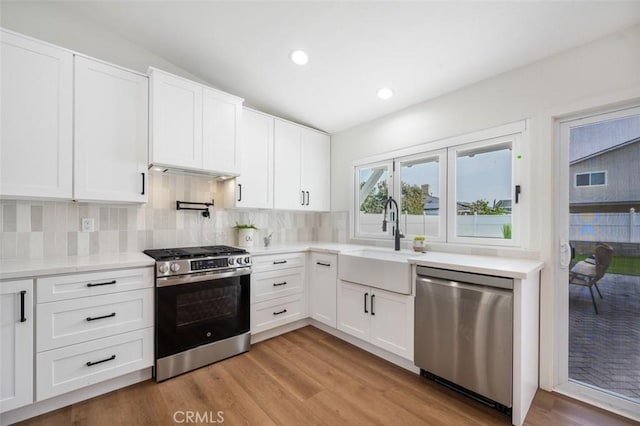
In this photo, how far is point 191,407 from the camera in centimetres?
180

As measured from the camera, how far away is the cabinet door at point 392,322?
2.17m

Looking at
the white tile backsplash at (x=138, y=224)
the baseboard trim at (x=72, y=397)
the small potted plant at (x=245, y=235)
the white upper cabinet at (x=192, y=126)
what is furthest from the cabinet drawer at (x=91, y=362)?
the white upper cabinet at (x=192, y=126)

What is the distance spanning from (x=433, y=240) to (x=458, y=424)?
1.51 meters

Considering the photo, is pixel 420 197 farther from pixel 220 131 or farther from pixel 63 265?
pixel 63 265

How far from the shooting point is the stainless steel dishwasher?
1.67m

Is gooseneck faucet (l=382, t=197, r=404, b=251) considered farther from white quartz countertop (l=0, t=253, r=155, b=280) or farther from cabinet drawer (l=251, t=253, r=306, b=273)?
white quartz countertop (l=0, t=253, r=155, b=280)

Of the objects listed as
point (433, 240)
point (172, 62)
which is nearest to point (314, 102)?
point (172, 62)

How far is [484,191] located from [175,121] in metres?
2.80

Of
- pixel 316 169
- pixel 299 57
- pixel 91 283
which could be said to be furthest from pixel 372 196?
pixel 91 283

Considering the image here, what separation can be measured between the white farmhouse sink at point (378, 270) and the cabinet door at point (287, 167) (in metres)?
1.03

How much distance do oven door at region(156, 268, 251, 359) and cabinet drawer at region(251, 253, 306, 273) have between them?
156mm

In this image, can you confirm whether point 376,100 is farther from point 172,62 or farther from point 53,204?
point 53,204

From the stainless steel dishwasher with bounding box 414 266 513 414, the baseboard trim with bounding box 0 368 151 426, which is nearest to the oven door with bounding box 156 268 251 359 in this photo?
the baseboard trim with bounding box 0 368 151 426

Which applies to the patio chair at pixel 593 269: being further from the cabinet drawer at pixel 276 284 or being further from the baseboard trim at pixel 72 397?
the baseboard trim at pixel 72 397
